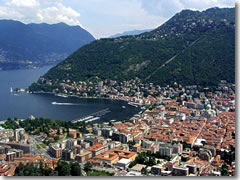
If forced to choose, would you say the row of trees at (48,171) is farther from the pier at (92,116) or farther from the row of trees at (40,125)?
the pier at (92,116)

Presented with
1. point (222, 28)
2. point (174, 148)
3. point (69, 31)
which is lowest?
point (174, 148)

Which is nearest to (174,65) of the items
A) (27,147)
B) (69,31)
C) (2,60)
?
(27,147)

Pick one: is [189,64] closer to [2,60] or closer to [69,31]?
[2,60]

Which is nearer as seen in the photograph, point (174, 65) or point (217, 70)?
point (217, 70)

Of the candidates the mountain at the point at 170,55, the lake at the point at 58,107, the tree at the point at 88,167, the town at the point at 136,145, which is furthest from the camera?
the mountain at the point at 170,55

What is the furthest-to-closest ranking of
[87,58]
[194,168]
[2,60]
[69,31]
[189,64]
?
[69,31], [2,60], [87,58], [189,64], [194,168]

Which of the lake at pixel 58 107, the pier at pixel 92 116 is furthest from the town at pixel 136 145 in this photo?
the pier at pixel 92 116

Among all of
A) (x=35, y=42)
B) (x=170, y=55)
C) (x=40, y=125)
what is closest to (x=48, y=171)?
(x=40, y=125)
